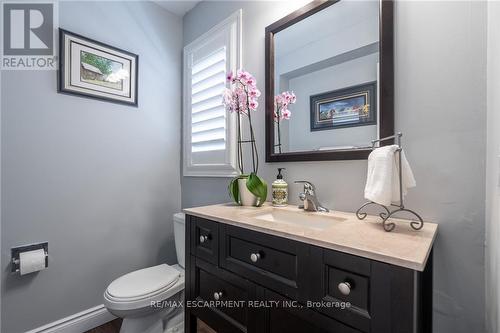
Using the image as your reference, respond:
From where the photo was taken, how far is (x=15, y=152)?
53.6 inches

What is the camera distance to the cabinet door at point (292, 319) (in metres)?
0.69

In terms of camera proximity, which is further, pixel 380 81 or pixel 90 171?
pixel 90 171

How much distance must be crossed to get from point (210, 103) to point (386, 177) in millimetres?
1451

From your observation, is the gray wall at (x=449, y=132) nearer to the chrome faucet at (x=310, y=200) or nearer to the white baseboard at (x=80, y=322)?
the chrome faucet at (x=310, y=200)

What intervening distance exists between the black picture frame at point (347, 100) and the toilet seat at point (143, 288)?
4.25 ft

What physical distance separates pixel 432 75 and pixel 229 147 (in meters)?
1.22

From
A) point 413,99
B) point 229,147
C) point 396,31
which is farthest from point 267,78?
point 413,99

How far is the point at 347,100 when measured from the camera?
3.76 ft

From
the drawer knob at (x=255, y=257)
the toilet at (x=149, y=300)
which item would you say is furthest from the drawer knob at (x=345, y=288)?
the toilet at (x=149, y=300)

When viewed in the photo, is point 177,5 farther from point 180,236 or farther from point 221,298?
point 221,298

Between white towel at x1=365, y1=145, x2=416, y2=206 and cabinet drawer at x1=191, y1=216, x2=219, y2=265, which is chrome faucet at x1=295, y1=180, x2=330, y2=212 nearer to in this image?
white towel at x1=365, y1=145, x2=416, y2=206
